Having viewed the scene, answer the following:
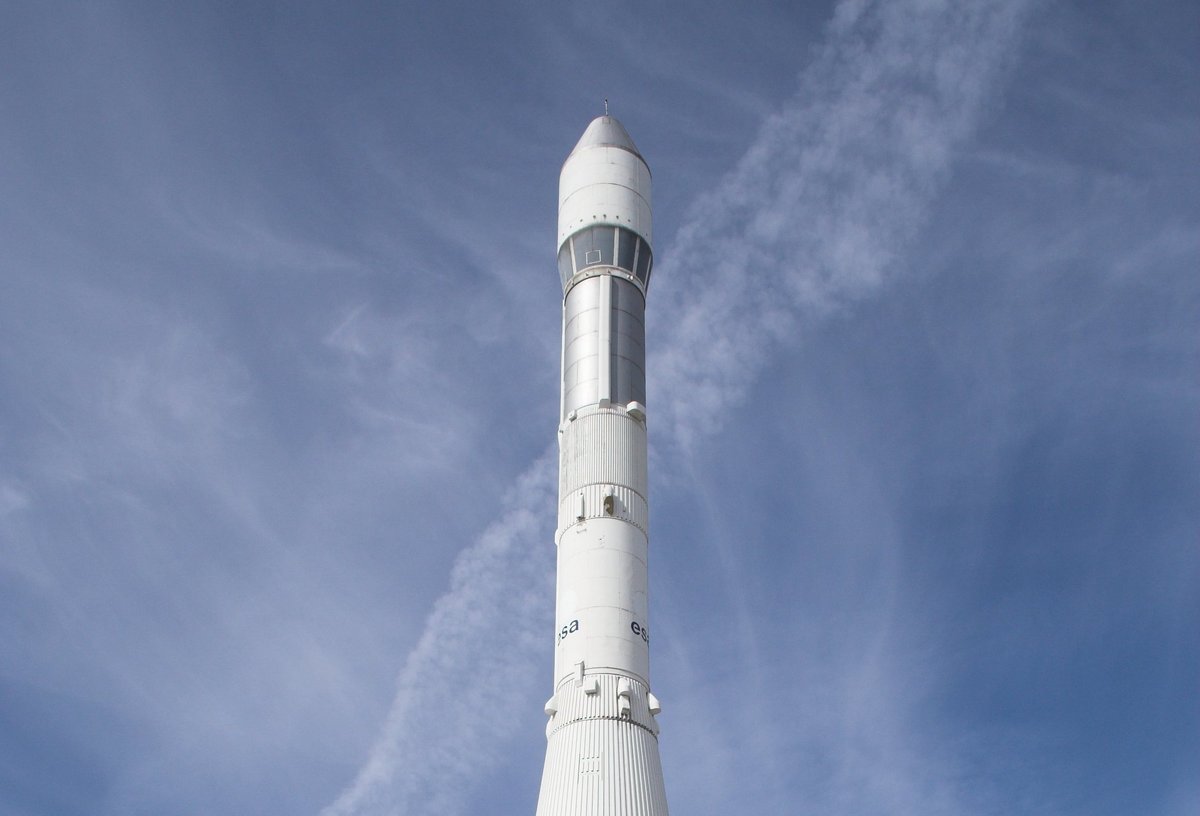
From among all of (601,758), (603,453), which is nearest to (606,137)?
(603,453)

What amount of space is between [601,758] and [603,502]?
5.61 meters

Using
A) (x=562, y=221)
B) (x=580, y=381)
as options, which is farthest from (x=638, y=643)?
(x=562, y=221)

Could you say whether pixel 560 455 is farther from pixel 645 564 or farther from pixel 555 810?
pixel 555 810

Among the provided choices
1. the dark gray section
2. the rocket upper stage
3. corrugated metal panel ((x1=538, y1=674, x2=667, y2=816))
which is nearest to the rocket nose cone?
the rocket upper stage

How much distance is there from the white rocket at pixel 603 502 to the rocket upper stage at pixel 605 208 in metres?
0.03

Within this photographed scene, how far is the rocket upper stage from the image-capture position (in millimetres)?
31781

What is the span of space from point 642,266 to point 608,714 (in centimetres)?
1123

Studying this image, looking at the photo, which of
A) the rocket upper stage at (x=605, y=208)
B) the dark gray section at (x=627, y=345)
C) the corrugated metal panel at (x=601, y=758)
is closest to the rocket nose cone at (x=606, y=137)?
the rocket upper stage at (x=605, y=208)

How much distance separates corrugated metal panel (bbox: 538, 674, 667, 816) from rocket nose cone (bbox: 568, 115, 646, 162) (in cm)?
1372

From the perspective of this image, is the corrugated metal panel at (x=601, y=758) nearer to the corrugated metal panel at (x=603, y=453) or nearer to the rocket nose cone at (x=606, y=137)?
the corrugated metal panel at (x=603, y=453)

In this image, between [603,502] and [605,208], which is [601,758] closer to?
[603,502]

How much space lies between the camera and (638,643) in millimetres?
26844

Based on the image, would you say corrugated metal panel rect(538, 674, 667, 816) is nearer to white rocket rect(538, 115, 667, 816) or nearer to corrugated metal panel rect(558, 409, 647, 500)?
white rocket rect(538, 115, 667, 816)

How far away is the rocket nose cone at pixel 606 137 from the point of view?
1321 inches
